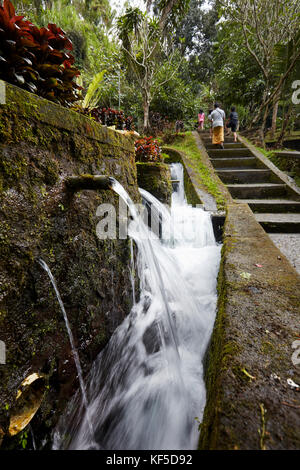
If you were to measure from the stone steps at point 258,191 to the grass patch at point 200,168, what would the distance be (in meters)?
0.56

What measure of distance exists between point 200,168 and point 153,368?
580 centimetres

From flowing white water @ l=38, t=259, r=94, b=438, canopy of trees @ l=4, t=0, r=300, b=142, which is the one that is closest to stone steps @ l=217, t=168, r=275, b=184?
canopy of trees @ l=4, t=0, r=300, b=142

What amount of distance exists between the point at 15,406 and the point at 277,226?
13.5 ft

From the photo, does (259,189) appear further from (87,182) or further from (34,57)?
(34,57)

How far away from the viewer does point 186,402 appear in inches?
62.5

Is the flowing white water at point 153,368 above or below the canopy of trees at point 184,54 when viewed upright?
below

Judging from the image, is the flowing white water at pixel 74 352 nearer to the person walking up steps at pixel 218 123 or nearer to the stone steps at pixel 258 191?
the stone steps at pixel 258 191

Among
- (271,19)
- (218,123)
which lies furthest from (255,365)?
(271,19)

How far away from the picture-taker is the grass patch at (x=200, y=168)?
16.3ft

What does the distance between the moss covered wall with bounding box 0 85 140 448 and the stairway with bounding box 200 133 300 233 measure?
329 centimetres

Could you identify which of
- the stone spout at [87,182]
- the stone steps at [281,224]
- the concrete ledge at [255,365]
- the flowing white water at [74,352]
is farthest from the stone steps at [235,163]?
the flowing white water at [74,352]

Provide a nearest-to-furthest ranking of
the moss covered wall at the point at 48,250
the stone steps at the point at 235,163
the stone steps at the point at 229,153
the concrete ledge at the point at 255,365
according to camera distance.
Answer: the concrete ledge at the point at 255,365, the moss covered wall at the point at 48,250, the stone steps at the point at 235,163, the stone steps at the point at 229,153
